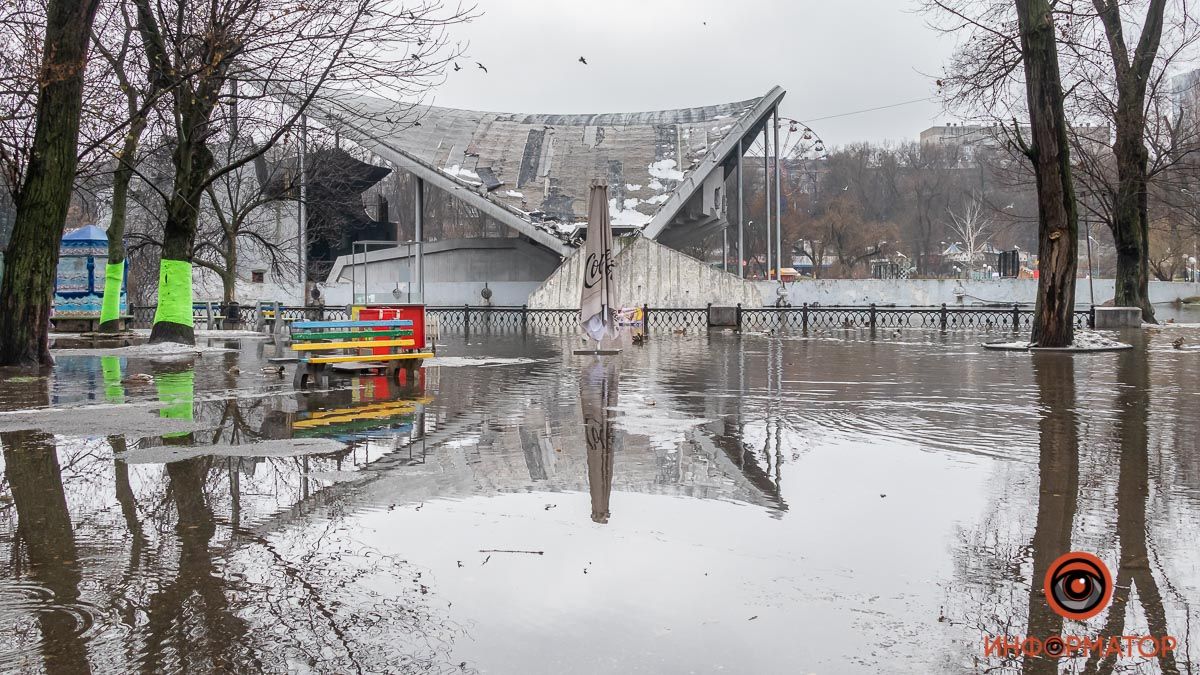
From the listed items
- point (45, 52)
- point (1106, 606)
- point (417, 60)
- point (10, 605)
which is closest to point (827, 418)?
point (1106, 606)

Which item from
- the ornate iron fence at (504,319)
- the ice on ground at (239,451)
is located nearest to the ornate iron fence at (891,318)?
the ornate iron fence at (504,319)

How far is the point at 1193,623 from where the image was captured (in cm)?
358

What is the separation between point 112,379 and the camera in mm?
13297

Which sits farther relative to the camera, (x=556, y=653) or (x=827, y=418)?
(x=827, y=418)

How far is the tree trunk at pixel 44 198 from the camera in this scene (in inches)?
529

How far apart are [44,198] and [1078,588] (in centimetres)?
1418

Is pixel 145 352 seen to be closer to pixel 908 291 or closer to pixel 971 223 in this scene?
pixel 908 291

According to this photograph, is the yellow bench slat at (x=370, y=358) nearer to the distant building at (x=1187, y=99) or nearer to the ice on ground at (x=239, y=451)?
the ice on ground at (x=239, y=451)

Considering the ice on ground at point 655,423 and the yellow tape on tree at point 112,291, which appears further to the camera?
the yellow tape on tree at point 112,291

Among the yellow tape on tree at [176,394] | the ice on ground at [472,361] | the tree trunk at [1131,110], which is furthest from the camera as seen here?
the tree trunk at [1131,110]

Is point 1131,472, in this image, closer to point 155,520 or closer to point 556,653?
point 556,653

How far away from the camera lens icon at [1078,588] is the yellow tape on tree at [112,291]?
23.8 metres

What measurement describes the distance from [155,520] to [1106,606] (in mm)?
4483

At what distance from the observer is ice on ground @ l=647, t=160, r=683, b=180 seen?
4762 cm
